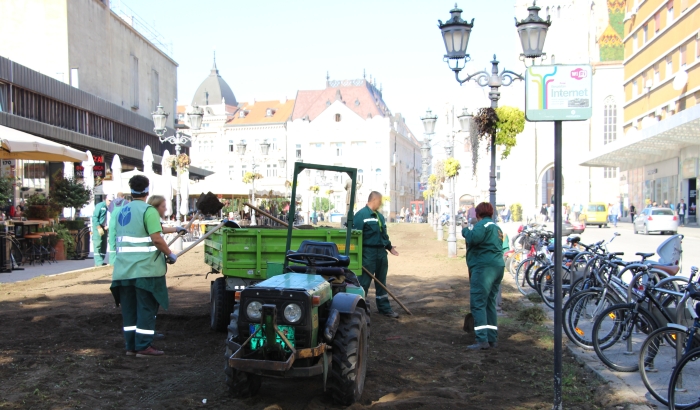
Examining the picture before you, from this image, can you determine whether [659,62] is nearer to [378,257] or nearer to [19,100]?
[19,100]

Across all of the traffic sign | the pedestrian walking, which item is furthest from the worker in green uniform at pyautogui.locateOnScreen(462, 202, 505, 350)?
the pedestrian walking

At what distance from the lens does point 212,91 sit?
9994cm

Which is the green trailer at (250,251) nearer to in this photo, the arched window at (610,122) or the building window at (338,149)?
the arched window at (610,122)

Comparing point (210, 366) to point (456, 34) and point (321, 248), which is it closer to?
point (321, 248)

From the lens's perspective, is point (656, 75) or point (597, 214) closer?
point (597, 214)

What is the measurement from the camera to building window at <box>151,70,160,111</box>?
49188mm

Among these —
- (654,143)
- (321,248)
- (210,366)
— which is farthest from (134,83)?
(321,248)

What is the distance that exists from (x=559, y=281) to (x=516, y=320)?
4.82 metres

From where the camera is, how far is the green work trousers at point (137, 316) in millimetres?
6840

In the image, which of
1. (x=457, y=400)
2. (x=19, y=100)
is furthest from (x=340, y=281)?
(x=19, y=100)

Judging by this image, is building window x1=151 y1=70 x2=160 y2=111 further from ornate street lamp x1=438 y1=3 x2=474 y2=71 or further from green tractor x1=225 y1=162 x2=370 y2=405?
green tractor x1=225 y1=162 x2=370 y2=405

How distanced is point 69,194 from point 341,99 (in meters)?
74.5

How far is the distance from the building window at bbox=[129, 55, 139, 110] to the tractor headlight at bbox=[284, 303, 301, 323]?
42849 mm

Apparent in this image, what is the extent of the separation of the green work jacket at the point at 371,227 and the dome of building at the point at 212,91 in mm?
92385
